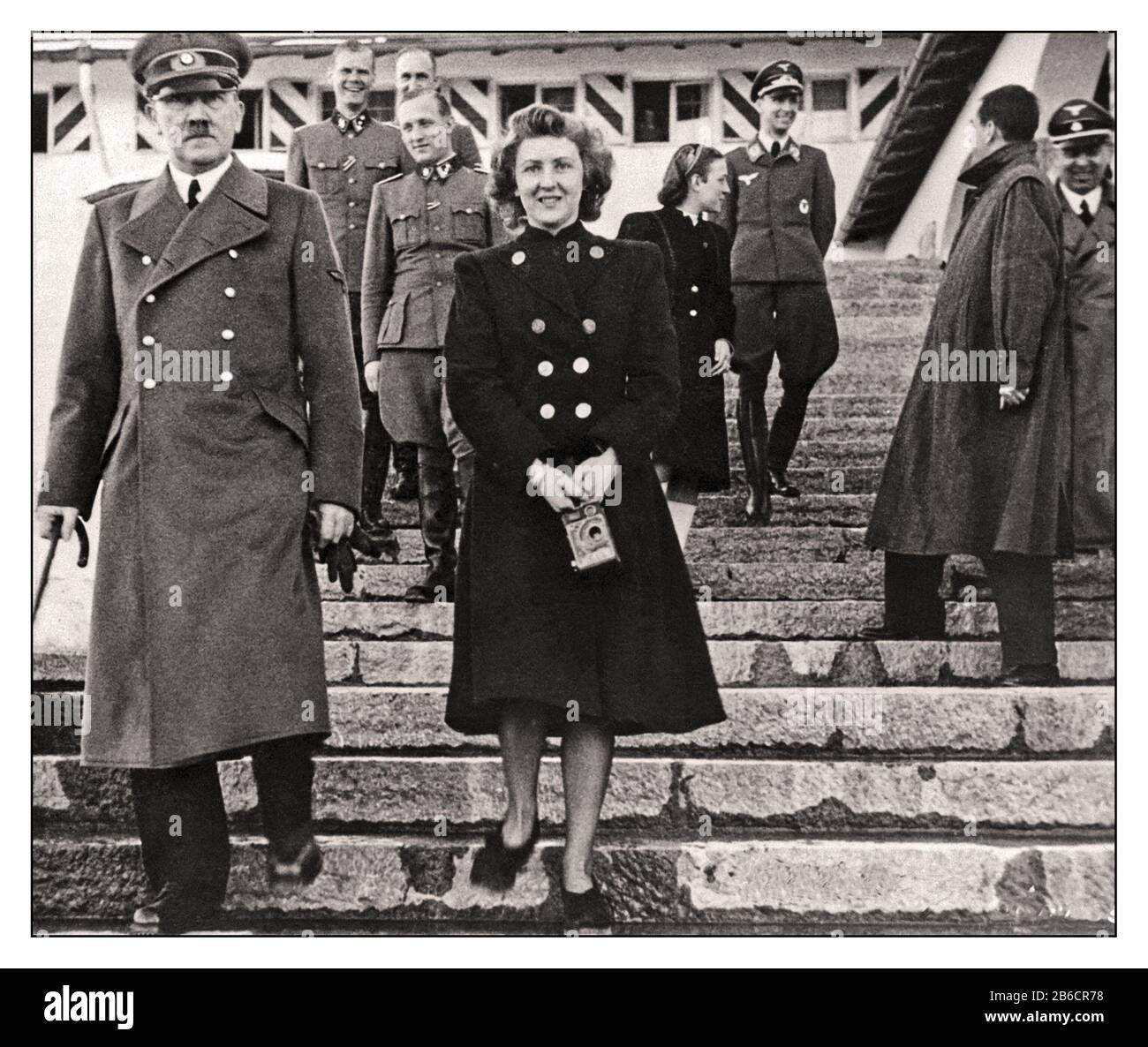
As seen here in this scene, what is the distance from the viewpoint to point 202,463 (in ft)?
15.8

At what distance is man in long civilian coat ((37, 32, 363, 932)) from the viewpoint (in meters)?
4.79

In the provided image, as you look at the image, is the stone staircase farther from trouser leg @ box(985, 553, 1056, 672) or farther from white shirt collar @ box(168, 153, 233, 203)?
white shirt collar @ box(168, 153, 233, 203)

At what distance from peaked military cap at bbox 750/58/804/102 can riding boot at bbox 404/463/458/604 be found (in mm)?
1727

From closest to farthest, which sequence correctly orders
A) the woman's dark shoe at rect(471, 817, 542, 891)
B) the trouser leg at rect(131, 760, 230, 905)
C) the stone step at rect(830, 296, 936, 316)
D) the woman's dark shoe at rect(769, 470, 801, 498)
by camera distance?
the trouser leg at rect(131, 760, 230, 905) < the woman's dark shoe at rect(471, 817, 542, 891) < the stone step at rect(830, 296, 936, 316) < the woman's dark shoe at rect(769, 470, 801, 498)

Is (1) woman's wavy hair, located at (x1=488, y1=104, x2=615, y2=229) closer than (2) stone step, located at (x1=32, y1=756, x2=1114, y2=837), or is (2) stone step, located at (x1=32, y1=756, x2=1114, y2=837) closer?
(1) woman's wavy hair, located at (x1=488, y1=104, x2=615, y2=229)

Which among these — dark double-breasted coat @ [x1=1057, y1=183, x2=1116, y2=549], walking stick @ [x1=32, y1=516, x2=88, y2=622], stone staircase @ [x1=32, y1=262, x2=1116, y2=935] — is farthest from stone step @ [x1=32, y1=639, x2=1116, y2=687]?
dark double-breasted coat @ [x1=1057, y1=183, x2=1116, y2=549]

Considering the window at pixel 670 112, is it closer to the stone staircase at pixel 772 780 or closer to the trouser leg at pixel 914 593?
the stone staircase at pixel 772 780

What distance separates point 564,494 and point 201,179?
1514mm

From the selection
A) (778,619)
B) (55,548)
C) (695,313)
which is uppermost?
(695,313)

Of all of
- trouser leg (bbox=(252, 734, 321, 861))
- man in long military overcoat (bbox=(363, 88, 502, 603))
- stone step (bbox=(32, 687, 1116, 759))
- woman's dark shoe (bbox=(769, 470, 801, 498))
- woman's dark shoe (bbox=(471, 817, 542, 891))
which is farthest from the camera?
woman's dark shoe (bbox=(769, 470, 801, 498))

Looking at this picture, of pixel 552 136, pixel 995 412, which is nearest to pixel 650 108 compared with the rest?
pixel 552 136

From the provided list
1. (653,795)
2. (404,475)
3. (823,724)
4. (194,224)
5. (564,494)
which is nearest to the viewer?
(564,494)

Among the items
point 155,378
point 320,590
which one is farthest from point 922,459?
point 155,378

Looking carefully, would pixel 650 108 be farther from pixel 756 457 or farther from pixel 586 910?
pixel 586 910
